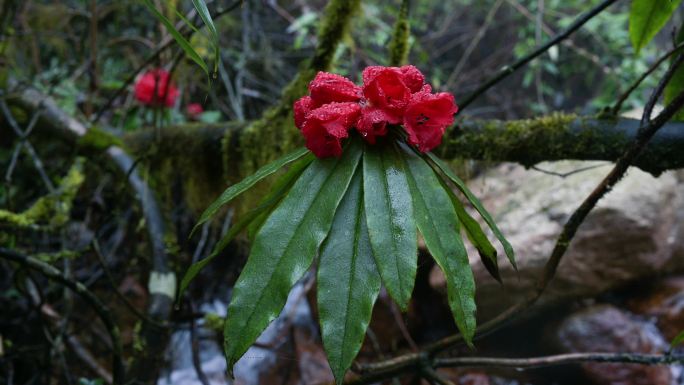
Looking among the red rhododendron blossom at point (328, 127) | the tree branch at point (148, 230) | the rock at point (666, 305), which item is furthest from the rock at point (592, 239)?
the red rhododendron blossom at point (328, 127)

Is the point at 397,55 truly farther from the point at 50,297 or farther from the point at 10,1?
the point at 50,297

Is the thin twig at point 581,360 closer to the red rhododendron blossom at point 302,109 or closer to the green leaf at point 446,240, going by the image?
the green leaf at point 446,240

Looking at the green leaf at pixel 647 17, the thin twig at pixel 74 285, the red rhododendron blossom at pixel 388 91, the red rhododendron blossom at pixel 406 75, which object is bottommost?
the thin twig at pixel 74 285

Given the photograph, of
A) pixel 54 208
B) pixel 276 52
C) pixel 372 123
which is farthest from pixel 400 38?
pixel 276 52

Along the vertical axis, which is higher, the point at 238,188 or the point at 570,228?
the point at 570,228

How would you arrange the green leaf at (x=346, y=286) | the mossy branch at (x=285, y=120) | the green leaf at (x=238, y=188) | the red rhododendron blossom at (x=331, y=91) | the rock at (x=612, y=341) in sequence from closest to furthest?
the green leaf at (x=346, y=286), the green leaf at (x=238, y=188), the red rhododendron blossom at (x=331, y=91), the mossy branch at (x=285, y=120), the rock at (x=612, y=341)

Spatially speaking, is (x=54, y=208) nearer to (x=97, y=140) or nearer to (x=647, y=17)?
(x=97, y=140)

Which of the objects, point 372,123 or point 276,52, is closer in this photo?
point 372,123
